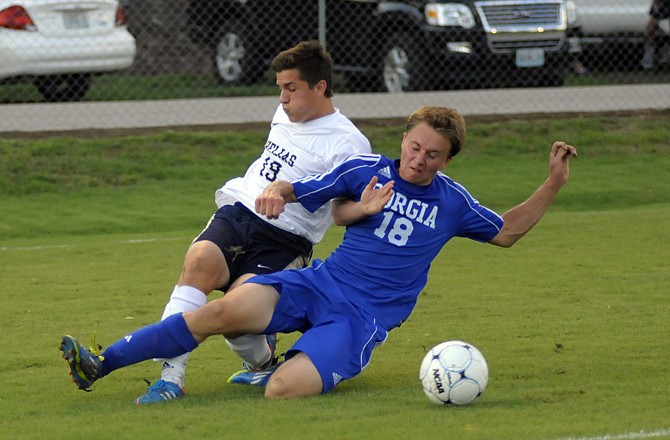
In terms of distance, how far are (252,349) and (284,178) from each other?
0.88 m

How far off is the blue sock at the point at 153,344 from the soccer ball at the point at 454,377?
1055 millimetres

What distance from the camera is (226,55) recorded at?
55.0 ft

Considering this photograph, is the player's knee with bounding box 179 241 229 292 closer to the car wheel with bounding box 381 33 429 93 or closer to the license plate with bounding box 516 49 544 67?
the car wheel with bounding box 381 33 429 93

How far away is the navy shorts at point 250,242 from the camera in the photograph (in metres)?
6.32

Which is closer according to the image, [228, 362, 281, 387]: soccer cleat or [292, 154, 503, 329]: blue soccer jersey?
[292, 154, 503, 329]: blue soccer jersey

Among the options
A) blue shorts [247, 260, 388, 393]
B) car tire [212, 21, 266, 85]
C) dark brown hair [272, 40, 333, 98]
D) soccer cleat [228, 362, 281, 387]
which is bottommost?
A: car tire [212, 21, 266, 85]

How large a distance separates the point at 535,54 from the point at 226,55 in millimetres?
3912

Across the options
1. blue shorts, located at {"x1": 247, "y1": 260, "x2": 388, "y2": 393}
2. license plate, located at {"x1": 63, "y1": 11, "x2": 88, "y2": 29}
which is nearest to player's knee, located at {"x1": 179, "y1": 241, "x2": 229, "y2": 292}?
blue shorts, located at {"x1": 247, "y1": 260, "x2": 388, "y2": 393}

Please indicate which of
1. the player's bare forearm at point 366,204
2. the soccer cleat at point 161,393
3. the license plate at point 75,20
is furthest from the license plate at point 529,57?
the soccer cleat at point 161,393

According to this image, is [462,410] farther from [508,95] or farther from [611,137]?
[508,95]

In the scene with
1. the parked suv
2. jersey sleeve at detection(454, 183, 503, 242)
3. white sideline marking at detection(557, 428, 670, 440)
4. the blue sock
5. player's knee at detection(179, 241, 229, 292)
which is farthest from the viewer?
the parked suv

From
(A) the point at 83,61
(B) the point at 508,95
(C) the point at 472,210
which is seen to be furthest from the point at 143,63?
(C) the point at 472,210

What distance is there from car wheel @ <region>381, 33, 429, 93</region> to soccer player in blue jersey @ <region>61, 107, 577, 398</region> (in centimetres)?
939

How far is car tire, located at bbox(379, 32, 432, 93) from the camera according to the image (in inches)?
613
